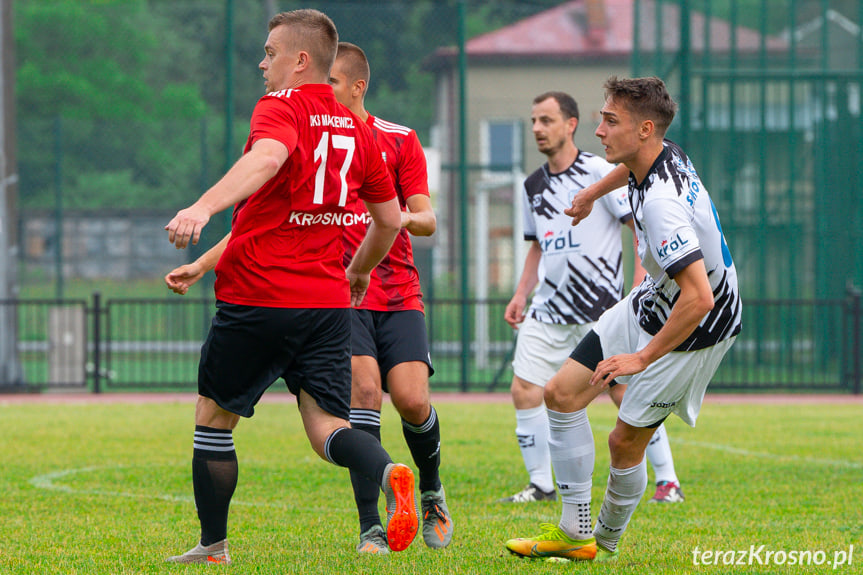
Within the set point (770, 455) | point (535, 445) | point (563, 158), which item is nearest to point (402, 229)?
point (563, 158)

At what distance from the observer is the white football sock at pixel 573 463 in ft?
16.0

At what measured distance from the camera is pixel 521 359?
713cm

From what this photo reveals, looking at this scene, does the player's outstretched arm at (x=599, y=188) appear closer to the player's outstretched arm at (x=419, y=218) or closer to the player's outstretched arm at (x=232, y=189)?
the player's outstretched arm at (x=419, y=218)

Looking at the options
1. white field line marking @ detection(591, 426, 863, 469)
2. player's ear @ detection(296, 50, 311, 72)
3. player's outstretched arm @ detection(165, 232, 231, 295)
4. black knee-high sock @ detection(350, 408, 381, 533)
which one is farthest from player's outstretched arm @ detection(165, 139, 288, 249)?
white field line marking @ detection(591, 426, 863, 469)

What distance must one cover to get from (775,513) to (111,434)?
20.0ft

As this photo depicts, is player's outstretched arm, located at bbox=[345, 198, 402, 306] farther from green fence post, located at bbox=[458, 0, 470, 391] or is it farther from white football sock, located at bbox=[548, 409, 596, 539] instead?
green fence post, located at bbox=[458, 0, 470, 391]

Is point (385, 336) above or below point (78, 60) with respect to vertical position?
below

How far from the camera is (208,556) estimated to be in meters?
4.68

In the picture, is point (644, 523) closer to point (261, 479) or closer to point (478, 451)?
point (261, 479)

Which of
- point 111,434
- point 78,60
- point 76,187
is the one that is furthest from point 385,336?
point 78,60

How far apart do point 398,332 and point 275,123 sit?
5.48 ft

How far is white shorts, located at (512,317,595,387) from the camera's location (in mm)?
7066

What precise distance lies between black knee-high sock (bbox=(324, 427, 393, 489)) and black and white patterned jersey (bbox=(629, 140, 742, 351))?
1164mm

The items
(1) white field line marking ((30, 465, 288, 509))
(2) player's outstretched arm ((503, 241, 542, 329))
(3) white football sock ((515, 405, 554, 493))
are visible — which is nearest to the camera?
(1) white field line marking ((30, 465, 288, 509))
